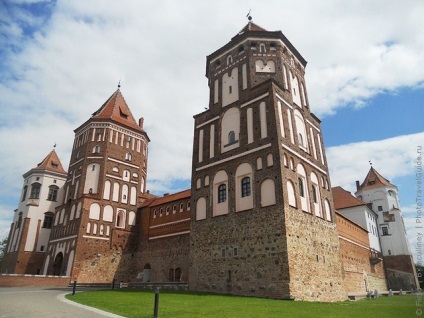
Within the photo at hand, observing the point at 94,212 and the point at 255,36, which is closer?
the point at 255,36

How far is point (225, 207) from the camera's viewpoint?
67.8 feet

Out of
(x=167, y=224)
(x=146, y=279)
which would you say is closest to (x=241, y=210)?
(x=167, y=224)

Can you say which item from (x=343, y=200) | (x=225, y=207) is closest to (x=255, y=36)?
(x=225, y=207)

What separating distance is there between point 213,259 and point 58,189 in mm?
28232

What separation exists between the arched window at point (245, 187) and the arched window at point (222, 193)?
1.45 metres

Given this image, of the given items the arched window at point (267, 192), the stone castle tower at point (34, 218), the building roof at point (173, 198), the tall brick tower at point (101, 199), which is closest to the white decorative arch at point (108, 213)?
the tall brick tower at point (101, 199)

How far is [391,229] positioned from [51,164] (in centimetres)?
4841

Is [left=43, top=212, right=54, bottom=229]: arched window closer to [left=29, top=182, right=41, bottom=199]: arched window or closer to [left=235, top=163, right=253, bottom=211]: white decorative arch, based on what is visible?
[left=29, top=182, right=41, bottom=199]: arched window

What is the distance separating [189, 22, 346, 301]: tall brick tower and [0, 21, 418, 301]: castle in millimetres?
77

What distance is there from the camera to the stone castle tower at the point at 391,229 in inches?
1642

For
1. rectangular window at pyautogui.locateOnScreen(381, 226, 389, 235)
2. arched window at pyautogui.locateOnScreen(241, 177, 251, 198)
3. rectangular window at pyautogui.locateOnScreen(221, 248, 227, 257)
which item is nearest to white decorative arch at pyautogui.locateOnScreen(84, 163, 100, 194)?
rectangular window at pyautogui.locateOnScreen(221, 248, 227, 257)

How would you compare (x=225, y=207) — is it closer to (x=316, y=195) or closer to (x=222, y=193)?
(x=222, y=193)

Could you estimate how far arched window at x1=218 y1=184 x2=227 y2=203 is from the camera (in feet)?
69.2

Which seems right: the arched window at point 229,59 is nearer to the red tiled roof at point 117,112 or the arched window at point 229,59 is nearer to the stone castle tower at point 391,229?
the red tiled roof at point 117,112
